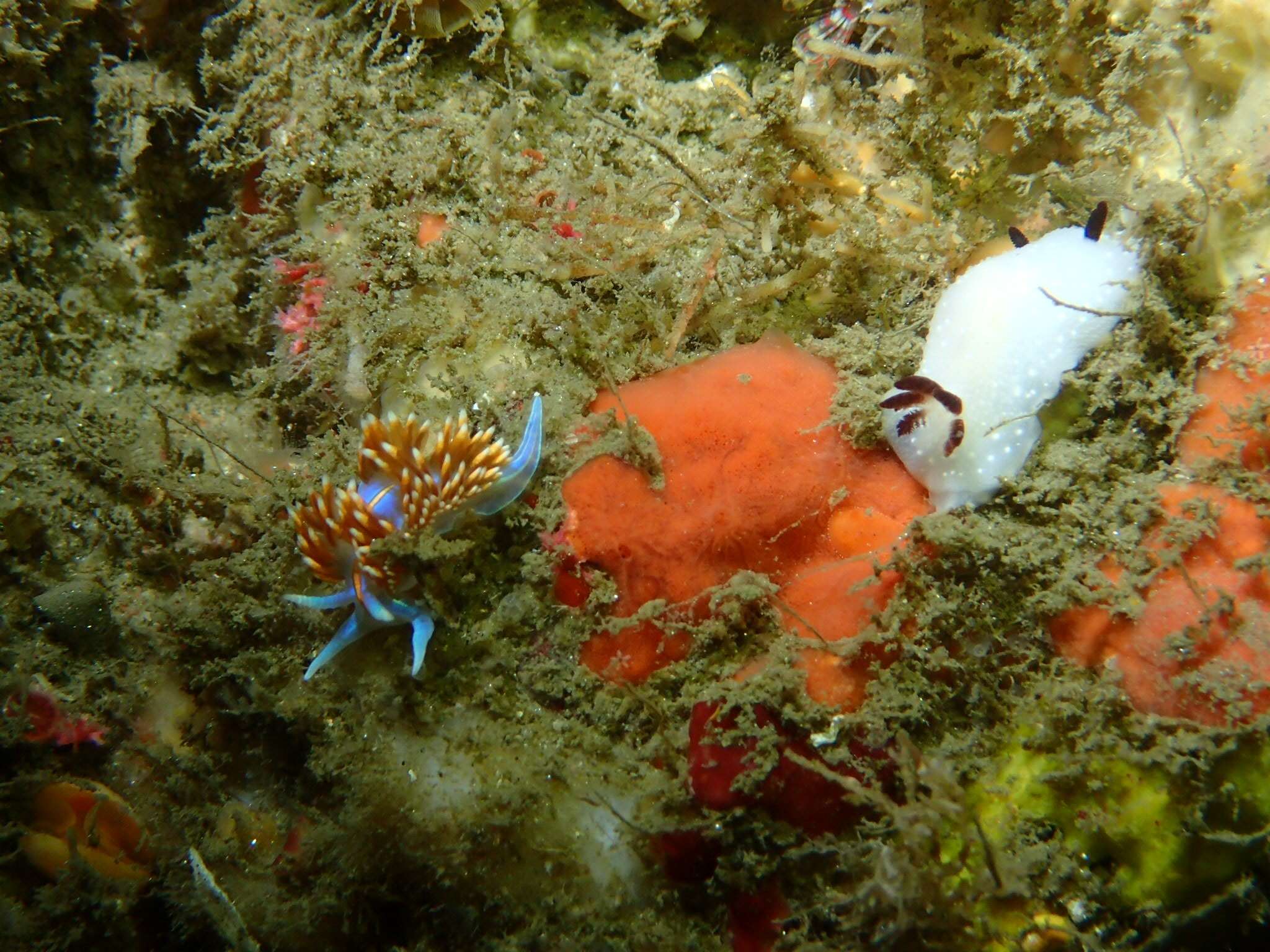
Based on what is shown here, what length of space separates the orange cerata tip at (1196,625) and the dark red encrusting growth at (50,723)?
4.21 meters

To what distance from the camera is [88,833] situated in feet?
10.0

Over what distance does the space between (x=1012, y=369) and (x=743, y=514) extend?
3.69 ft

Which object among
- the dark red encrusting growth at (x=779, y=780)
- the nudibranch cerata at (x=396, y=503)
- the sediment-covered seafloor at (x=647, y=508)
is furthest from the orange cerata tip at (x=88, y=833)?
the dark red encrusting growth at (x=779, y=780)

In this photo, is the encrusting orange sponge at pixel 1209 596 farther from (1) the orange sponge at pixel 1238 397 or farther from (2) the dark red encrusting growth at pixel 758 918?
(2) the dark red encrusting growth at pixel 758 918

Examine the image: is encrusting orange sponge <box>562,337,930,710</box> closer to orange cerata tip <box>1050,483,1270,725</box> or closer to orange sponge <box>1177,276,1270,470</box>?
orange cerata tip <box>1050,483,1270,725</box>

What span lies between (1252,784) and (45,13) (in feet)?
20.0

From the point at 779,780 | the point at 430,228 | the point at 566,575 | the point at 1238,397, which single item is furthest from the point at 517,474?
the point at 1238,397

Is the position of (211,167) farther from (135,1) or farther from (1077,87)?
(1077,87)

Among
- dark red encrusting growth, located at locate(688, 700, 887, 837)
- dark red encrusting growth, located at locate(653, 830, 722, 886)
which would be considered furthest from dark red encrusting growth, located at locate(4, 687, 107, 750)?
dark red encrusting growth, located at locate(688, 700, 887, 837)

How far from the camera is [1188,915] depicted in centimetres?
215

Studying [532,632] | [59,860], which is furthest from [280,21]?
[59,860]

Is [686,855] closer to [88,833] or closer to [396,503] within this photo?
[396,503]

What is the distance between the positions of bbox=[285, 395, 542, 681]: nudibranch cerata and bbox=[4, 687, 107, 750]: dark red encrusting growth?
135 cm

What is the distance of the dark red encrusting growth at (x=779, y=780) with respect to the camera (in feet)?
7.89
